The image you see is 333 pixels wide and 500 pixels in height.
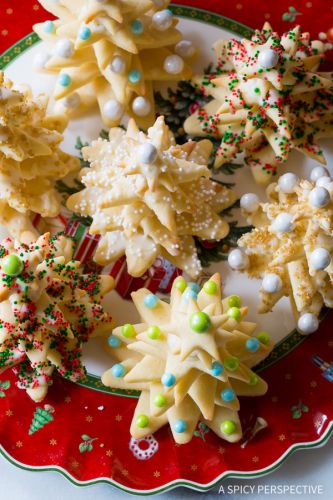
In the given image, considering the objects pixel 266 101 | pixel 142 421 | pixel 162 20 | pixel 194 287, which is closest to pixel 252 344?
pixel 194 287

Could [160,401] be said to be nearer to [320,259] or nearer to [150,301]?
[150,301]

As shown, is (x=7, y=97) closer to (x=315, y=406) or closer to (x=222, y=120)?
(x=222, y=120)

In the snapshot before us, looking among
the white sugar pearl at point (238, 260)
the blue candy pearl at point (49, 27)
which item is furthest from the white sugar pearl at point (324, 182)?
the blue candy pearl at point (49, 27)

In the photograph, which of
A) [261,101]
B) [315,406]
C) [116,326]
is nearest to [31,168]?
[116,326]

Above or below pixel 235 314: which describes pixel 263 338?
below

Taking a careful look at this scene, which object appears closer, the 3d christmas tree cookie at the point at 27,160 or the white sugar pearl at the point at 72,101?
the 3d christmas tree cookie at the point at 27,160

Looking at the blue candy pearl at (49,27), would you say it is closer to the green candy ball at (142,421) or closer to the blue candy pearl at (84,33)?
the blue candy pearl at (84,33)
